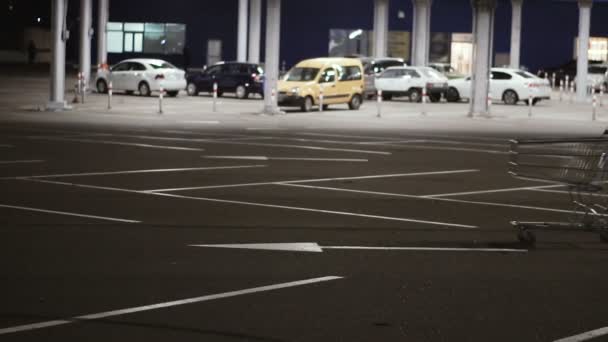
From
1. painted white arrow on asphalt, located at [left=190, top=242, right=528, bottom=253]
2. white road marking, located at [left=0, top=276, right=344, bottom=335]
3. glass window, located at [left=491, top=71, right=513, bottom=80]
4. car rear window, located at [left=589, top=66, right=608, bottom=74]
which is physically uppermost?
car rear window, located at [left=589, top=66, right=608, bottom=74]

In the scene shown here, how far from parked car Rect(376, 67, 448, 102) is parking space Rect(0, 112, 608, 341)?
25713mm

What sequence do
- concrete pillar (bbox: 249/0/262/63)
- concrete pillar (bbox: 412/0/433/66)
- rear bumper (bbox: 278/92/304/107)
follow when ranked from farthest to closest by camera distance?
concrete pillar (bbox: 412/0/433/66) < concrete pillar (bbox: 249/0/262/63) < rear bumper (bbox: 278/92/304/107)

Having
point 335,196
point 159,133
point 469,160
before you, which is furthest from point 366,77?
point 335,196

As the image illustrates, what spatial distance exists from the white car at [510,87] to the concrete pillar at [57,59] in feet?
56.8

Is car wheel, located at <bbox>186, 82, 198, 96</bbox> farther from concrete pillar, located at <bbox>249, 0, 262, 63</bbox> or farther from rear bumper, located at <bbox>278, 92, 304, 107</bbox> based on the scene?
rear bumper, located at <bbox>278, 92, 304, 107</bbox>

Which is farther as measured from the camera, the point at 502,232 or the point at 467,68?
the point at 467,68

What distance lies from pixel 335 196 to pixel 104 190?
2915 mm

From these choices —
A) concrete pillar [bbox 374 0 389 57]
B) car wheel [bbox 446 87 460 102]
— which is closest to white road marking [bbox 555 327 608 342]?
car wheel [bbox 446 87 460 102]

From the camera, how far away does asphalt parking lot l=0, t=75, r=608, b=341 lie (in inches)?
306

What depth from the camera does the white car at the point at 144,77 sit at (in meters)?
44.7

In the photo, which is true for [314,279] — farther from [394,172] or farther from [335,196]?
[394,172]

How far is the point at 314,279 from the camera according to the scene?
30.6 ft

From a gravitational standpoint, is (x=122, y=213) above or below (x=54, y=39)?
below

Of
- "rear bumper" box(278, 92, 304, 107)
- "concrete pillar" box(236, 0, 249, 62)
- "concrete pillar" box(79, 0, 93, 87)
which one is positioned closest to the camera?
"rear bumper" box(278, 92, 304, 107)
